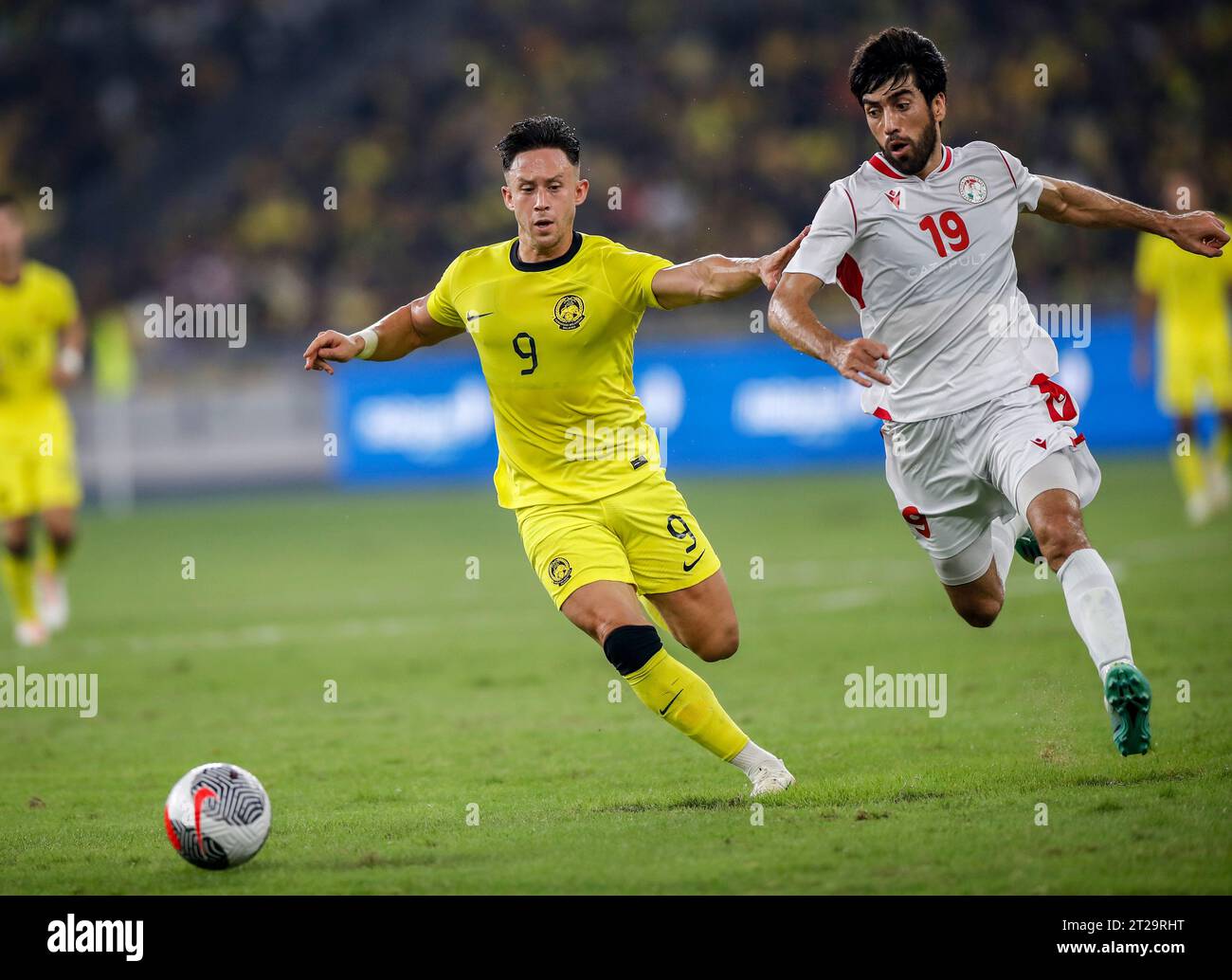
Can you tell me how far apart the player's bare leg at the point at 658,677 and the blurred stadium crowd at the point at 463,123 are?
47.7ft

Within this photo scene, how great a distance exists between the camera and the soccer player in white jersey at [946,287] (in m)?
5.96

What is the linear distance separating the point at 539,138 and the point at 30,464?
6775 mm

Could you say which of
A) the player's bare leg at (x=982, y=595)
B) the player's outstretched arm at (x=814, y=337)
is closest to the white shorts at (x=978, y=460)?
the player's bare leg at (x=982, y=595)

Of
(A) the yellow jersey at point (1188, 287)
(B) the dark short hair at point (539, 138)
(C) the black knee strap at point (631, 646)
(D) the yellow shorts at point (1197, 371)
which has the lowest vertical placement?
(C) the black knee strap at point (631, 646)

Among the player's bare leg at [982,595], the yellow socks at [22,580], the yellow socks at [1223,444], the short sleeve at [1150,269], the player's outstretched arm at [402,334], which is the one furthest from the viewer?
the short sleeve at [1150,269]

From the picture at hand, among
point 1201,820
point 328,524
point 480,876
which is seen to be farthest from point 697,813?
point 328,524

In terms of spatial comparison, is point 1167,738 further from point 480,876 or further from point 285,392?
point 285,392

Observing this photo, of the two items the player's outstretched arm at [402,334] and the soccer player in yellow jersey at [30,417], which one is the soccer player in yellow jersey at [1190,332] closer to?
the soccer player in yellow jersey at [30,417]

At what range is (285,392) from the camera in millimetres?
21094

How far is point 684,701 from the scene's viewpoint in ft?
19.3

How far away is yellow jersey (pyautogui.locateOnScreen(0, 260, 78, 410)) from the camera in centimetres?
1153

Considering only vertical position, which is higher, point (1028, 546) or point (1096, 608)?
point (1028, 546)

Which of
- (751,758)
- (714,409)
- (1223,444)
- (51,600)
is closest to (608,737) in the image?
(751,758)

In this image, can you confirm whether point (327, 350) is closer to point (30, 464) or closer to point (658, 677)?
point (658, 677)
